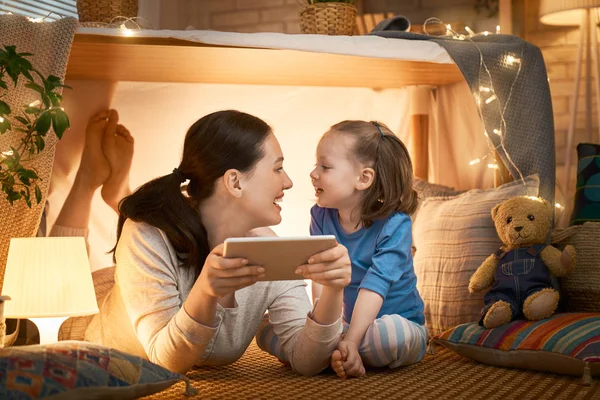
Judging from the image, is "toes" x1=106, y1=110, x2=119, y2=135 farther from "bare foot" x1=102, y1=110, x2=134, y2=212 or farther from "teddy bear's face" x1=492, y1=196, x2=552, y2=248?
"teddy bear's face" x1=492, y1=196, x2=552, y2=248

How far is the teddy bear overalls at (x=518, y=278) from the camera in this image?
1959 mm

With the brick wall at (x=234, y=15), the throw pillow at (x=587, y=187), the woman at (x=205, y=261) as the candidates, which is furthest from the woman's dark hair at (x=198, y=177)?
the brick wall at (x=234, y=15)

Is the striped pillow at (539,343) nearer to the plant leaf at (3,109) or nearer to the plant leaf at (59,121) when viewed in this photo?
the plant leaf at (59,121)

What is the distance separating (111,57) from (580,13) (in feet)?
5.35

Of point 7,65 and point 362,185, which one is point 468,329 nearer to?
point 362,185

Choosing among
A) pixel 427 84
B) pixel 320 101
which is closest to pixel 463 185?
pixel 427 84

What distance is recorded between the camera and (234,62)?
7.57ft

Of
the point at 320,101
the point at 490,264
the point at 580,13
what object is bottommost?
the point at 490,264

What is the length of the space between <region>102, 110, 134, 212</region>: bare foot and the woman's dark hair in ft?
3.18

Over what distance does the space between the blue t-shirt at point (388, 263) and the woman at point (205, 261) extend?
6.6 inches

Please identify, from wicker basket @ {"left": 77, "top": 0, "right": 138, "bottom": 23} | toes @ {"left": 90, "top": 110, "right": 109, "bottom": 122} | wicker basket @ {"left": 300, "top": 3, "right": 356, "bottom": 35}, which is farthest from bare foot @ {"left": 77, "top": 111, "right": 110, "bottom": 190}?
wicker basket @ {"left": 300, "top": 3, "right": 356, "bottom": 35}

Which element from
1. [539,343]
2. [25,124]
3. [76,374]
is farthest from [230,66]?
[76,374]

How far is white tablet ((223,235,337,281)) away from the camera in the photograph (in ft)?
4.26

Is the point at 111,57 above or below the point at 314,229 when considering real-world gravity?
above
